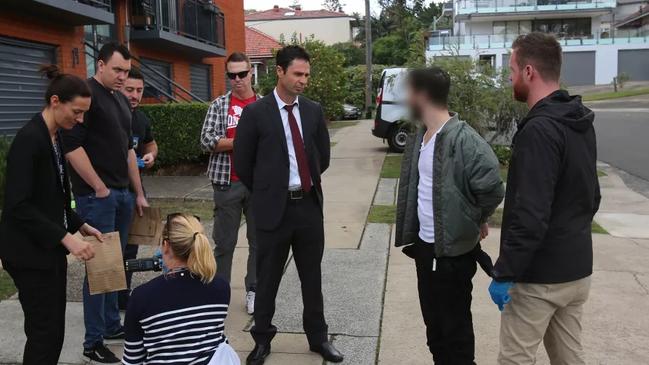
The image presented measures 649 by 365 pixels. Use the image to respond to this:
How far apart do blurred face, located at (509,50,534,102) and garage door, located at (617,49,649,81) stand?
56123mm

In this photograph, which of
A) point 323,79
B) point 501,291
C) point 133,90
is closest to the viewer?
point 501,291

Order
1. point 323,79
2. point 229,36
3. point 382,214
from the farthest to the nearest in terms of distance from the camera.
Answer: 1. point 323,79
2. point 229,36
3. point 382,214

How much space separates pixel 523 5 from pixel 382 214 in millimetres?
52141

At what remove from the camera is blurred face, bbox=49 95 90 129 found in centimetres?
299

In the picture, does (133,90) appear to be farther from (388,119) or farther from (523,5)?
(523,5)

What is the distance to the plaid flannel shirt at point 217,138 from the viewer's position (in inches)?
181

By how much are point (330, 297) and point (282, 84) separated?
81.9 inches

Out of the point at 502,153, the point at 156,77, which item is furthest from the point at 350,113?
the point at 502,153

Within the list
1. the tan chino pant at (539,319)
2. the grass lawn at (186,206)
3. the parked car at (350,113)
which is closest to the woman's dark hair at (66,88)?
the tan chino pant at (539,319)

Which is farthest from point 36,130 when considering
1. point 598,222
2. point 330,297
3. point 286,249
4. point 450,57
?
point 450,57

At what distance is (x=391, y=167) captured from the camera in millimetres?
12320

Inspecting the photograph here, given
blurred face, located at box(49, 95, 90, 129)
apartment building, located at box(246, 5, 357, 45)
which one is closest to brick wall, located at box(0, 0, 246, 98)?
blurred face, located at box(49, 95, 90, 129)

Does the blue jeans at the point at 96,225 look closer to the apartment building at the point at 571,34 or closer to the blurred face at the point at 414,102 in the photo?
the blurred face at the point at 414,102

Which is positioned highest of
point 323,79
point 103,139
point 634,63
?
point 634,63
